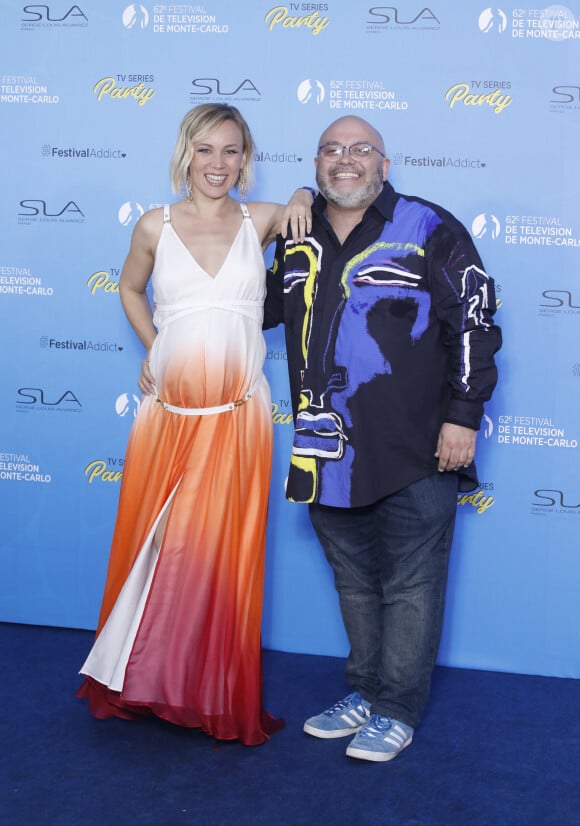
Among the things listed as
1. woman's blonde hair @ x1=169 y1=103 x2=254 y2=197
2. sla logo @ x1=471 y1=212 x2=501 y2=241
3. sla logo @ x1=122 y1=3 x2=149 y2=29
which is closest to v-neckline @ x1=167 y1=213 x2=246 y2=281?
woman's blonde hair @ x1=169 y1=103 x2=254 y2=197

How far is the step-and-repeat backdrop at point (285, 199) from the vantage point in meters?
3.30

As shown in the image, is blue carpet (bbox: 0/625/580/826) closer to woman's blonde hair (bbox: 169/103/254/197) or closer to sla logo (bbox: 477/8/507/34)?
woman's blonde hair (bbox: 169/103/254/197)

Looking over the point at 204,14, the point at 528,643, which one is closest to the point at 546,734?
the point at 528,643

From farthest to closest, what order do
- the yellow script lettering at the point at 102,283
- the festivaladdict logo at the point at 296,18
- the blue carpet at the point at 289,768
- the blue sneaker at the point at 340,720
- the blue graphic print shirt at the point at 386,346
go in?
the yellow script lettering at the point at 102,283 → the festivaladdict logo at the point at 296,18 → the blue sneaker at the point at 340,720 → the blue graphic print shirt at the point at 386,346 → the blue carpet at the point at 289,768

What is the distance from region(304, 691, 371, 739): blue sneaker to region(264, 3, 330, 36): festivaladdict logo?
2.18 m

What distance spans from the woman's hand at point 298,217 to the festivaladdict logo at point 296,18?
2.68 ft

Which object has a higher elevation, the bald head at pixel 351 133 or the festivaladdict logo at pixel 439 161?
the festivaladdict logo at pixel 439 161

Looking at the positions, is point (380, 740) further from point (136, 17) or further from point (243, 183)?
point (136, 17)

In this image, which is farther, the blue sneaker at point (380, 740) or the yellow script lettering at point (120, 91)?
the yellow script lettering at point (120, 91)

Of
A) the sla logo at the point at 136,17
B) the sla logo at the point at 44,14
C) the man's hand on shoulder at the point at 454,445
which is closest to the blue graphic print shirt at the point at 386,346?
the man's hand on shoulder at the point at 454,445

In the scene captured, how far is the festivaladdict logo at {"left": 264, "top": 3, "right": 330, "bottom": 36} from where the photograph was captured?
11.1 ft

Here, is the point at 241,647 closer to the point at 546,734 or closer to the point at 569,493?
the point at 546,734

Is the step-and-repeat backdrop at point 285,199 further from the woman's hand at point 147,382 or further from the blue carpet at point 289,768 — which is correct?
the woman's hand at point 147,382

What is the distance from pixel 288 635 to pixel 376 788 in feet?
3.66
